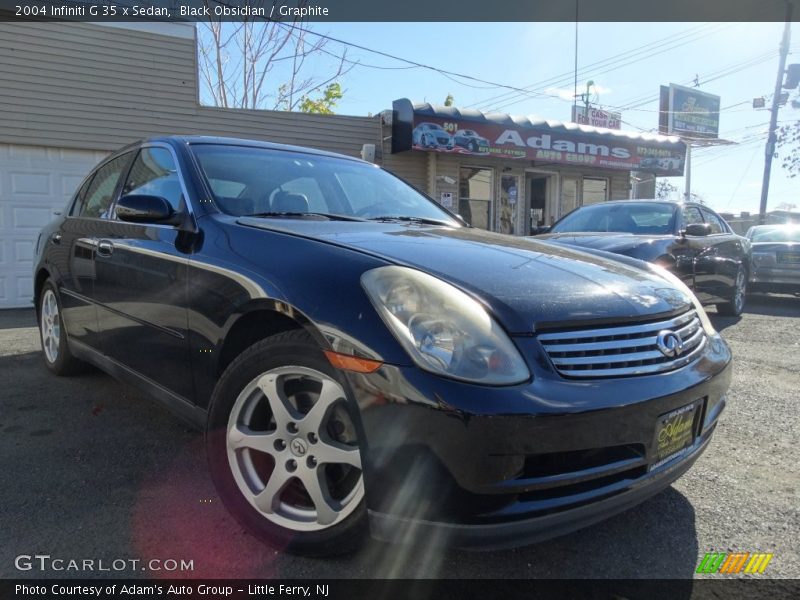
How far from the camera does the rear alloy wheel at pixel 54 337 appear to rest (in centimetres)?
409

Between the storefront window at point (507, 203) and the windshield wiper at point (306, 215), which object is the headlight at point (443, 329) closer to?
the windshield wiper at point (306, 215)

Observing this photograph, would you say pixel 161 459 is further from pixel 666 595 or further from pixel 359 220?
pixel 666 595

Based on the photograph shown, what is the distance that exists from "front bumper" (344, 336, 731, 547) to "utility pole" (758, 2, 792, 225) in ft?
81.7

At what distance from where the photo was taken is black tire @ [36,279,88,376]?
Answer: 13.3ft

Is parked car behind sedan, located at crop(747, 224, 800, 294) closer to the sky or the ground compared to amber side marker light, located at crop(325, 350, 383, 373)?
closer to the ground

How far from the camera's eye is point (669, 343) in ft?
6.58

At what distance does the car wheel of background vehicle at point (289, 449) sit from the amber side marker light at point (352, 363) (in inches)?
1.7

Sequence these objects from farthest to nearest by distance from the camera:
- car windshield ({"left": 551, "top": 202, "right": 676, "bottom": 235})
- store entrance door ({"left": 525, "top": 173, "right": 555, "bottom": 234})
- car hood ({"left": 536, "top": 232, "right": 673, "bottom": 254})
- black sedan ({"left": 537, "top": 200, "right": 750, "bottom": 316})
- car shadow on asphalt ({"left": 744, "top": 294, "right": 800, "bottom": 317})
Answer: store entrance door ({"left": 525, "top": 173, "right": 555, "bottom": 234})
car shadow on asphalt ({"left": 744, "top": 294, "right": 800, "bottom": 317})
car windshield ({"left": 551, "top": 202, "right": 676, "bottom": 235})
black sedan ({"left": 537, "top": 200, "right": 750, "bottom": 316})
car hood ({"left": 536, "top": 232, "right": 673, "bottom": 254})

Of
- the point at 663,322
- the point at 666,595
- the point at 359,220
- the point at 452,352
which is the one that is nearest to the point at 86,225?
the point at 359,220

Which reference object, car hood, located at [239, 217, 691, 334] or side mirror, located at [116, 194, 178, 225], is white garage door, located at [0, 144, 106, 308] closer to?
side mirror, located at [116, 194, 178, 225]

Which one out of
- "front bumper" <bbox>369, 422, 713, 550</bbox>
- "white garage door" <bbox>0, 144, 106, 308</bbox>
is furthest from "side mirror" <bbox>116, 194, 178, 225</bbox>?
"white garage door" <bbox>0, 144, 106, 308</bbox>

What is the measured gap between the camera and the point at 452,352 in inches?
65.4

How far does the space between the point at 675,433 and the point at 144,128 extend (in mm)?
9879

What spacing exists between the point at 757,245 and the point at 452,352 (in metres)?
10.6
